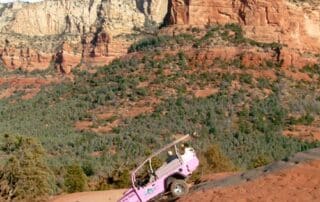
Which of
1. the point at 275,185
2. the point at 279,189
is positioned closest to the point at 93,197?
the point at 275,185

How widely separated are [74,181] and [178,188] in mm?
21743

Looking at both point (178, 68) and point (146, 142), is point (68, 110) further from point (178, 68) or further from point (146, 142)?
point (146, 142)

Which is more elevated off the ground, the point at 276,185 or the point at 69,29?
the point at 276,185

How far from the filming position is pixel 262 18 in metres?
77.2

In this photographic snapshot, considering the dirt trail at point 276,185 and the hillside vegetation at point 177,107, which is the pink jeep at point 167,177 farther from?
the hillside vegetation at point 177,107

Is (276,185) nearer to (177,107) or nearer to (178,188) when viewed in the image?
(178,188)

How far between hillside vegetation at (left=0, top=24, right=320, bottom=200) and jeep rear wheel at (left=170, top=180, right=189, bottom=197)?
31.6 metres

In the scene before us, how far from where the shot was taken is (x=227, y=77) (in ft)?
226

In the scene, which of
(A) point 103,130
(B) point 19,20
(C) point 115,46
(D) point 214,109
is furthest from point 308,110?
(B) point 19,20

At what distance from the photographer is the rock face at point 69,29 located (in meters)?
112

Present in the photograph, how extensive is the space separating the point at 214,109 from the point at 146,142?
9.56 meters

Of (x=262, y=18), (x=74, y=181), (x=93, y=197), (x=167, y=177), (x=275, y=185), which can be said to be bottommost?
(x=74, y=181)

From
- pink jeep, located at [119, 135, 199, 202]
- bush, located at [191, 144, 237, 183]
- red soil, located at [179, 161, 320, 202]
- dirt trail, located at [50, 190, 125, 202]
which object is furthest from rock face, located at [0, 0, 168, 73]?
red soil, located at [179, 161, 320, 202]

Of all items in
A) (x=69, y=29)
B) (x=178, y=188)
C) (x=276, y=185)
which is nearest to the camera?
(x=276, y=185)
